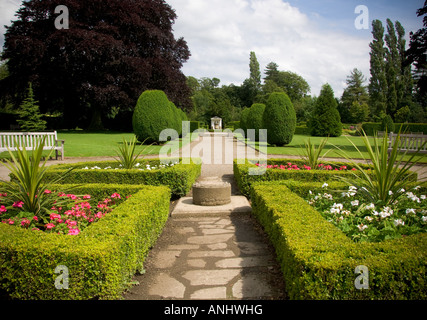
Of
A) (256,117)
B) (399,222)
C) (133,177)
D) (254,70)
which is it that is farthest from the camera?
(254,70)

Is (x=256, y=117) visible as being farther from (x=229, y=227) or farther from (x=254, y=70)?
(x=254, y=70)

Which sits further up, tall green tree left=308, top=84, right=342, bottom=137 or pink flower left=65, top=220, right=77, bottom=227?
tall green tree left=308, top=84, right=342, bottom=137

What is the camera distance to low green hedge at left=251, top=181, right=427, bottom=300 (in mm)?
1920

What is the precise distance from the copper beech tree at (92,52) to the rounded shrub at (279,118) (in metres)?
12.7

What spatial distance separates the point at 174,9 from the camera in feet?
94.8

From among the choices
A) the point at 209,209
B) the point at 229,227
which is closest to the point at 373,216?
the point at 229,227

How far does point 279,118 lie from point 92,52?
16304mm

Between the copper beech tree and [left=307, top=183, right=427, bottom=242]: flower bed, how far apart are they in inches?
869

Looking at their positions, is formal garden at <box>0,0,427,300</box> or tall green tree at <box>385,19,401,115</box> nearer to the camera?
formal garden at <box>0,0,427,300</box>

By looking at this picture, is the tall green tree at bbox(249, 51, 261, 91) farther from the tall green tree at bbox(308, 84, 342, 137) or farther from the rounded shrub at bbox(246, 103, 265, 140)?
the rounded shrub at bbox(246, 103, 265, 140)

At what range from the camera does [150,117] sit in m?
15.0

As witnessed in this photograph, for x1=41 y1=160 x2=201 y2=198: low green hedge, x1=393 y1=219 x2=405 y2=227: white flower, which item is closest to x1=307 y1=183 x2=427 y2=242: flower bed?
x1=393 y1=219 x2=405 y2=227: white flower

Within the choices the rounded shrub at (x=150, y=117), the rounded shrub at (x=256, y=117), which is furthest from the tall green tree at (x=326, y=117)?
the rounded shrub at (x=150, y=117)
